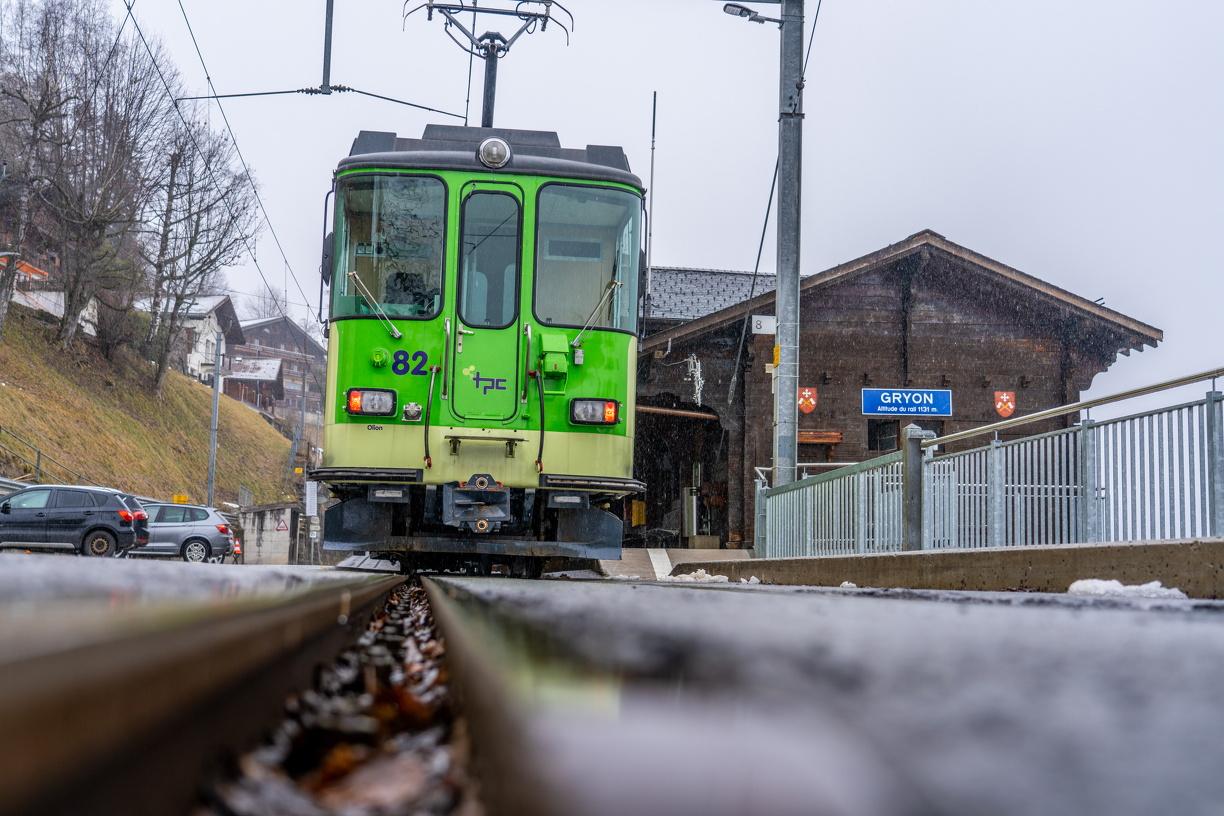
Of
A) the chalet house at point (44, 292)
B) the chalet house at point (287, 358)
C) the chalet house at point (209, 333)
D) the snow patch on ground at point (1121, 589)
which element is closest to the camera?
the snow patch on ground at point (1121, 589)

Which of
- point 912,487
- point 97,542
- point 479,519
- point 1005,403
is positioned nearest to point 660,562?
point 1005,403

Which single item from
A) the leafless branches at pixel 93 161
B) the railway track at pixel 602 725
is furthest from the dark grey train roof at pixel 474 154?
the leafless branches at pixel 93 161

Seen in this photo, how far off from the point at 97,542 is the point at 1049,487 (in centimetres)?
2032

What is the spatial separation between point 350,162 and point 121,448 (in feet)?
110

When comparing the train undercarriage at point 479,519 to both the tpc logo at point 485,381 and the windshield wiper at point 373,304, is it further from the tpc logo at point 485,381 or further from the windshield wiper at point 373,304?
the windshield wiper at point 373,304

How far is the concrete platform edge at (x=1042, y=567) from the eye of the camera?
5559 millimetres

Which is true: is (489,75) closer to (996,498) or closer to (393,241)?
(393,241)

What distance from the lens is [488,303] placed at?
9.62 metres

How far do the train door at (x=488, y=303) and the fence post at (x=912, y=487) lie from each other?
133 inches

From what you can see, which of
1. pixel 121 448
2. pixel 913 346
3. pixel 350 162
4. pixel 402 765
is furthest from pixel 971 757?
pixel 121 448

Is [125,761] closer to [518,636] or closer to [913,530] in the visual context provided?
[518,636]

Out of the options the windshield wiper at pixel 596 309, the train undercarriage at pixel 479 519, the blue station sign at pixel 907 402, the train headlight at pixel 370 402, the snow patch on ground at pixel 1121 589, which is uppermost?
the blue station sign at pixel 907 402

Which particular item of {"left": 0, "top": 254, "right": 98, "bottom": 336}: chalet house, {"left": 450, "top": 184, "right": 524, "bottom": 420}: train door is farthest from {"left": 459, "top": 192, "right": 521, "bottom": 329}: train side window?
{"left": 0, "top": 254, "right": 98, "bottom": 336}: chalet house

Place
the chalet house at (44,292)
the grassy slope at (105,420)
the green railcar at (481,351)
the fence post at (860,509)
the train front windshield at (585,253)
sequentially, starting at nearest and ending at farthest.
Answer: the green railcar at (481,351)
the train front windshield at (585,253)
the fence post at (860,509)
the grassy slope at (105,420)
the chalet house at (44,292)
